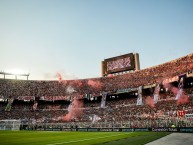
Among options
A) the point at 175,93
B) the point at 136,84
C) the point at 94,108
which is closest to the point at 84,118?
→ the point at 94,108

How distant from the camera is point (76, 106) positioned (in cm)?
5806

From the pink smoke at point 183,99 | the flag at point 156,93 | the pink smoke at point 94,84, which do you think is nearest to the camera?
the pink smoke at point 183,99

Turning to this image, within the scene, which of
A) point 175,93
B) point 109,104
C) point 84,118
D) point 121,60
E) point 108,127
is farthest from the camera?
point 121,60

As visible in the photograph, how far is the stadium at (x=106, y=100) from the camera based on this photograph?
38438 millimetres

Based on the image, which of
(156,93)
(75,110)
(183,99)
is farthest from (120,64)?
(183,99)

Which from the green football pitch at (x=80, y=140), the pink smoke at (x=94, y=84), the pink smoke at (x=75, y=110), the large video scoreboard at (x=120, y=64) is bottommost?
the green football pitch at (x=80, y=140)

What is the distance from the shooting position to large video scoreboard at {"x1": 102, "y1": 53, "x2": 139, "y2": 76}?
188 ft

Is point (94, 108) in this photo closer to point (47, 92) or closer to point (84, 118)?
point (84, 118)

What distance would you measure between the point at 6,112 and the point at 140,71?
37.8 meters

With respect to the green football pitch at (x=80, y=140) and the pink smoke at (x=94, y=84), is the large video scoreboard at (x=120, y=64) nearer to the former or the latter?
the pink smoke at (x=94, y=84)

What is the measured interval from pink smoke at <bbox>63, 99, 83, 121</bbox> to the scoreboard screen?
12.9 m

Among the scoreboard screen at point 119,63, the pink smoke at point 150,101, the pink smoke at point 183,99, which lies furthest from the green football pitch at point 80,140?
the scoreboard screen at point 119,63

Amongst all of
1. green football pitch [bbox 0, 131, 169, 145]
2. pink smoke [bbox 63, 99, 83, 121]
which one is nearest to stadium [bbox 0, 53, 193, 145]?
pink smoke [bbox 63, 99, 83, 121]

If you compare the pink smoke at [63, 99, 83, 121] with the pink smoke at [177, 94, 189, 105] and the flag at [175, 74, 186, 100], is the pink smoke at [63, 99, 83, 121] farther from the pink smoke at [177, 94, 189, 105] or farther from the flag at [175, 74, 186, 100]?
the pink smoke at [177, 94, 189, 105]
